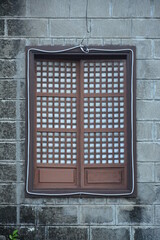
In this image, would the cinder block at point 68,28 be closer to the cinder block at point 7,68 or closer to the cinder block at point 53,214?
the cinder block at point 7,68

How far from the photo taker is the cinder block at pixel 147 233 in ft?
21.3

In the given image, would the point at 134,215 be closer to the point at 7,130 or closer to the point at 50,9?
the point at 7,130

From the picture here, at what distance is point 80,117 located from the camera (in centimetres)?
664

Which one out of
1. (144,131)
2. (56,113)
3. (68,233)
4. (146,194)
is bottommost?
(68,233)

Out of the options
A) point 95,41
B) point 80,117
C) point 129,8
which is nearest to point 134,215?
point 80,117

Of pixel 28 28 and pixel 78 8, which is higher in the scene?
pixel 78 8

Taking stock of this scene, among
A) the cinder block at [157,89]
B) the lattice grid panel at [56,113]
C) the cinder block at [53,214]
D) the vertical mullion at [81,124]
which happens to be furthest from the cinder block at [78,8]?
the cinder block at [53,214]

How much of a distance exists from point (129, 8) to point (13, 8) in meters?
1.69

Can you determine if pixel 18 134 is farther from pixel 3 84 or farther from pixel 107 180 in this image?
pixel 107 180

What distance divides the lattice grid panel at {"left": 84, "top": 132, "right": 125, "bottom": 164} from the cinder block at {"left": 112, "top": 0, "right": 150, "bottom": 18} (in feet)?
5.73

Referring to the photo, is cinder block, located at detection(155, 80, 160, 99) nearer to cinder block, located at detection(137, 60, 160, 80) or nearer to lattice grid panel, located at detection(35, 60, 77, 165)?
cinder block, located at detection(137, 60, 160, 80)

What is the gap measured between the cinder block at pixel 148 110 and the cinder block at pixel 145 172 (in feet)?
2.22

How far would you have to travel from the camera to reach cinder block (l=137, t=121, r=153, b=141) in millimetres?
6539

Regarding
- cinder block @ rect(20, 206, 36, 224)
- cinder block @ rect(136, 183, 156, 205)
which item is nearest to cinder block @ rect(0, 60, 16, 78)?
cinder block @ rect(20, 206, 36, 224)
